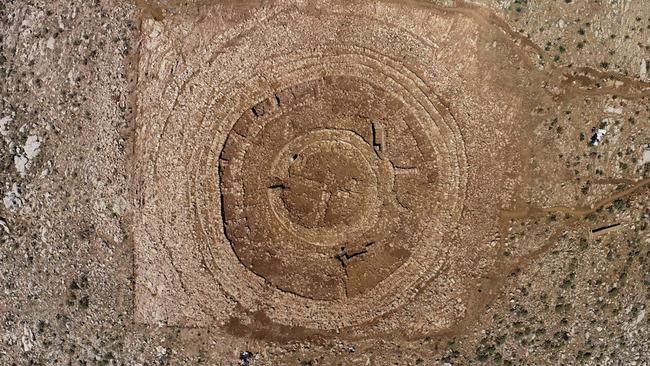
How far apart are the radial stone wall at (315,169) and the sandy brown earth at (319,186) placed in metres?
0.03

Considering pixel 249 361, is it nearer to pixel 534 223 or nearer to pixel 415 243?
pixel 415 243

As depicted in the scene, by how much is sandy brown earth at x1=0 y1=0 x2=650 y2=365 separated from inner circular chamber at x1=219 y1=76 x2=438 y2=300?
32mm

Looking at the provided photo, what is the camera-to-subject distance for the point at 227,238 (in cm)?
738

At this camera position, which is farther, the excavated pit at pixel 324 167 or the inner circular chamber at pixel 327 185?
the inner circular chamber at pixel 327 185

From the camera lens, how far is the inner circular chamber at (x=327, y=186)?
7305 millimetres

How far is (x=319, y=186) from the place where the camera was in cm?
736

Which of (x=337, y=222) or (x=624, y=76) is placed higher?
(x=624, y=76)

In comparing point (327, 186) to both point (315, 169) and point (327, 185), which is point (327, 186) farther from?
point (315, 169)

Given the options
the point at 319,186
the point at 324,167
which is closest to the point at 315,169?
the point at 324,167

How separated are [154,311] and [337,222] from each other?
3027 millimetres

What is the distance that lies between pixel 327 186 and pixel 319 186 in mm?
120

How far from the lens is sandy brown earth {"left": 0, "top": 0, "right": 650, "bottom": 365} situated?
7.02m

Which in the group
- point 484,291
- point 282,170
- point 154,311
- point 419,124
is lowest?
point 154,311

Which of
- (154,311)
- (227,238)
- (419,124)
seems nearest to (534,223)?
(419,124)
